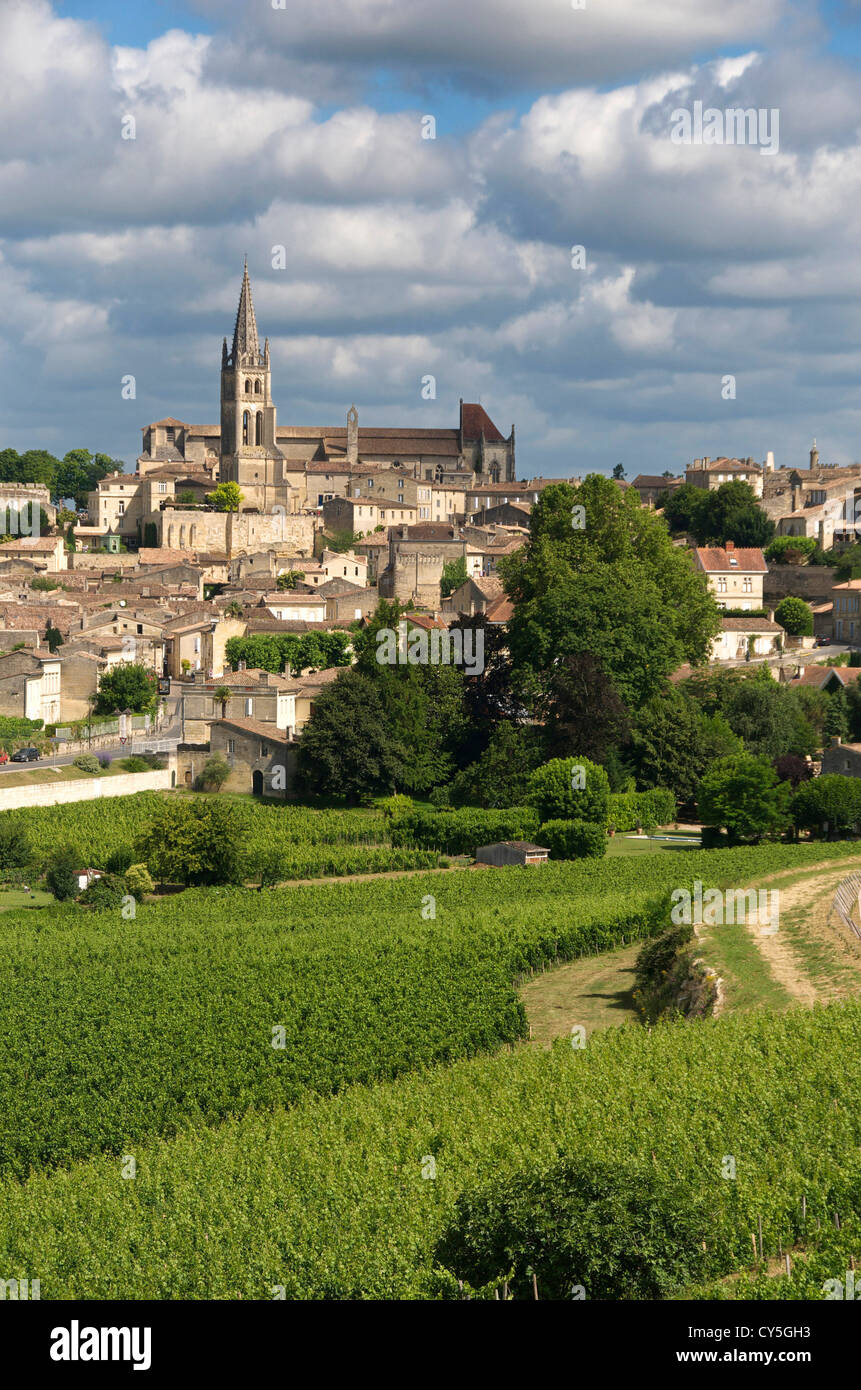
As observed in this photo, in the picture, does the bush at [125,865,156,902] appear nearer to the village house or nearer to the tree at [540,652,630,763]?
the tree at [540,652,630,763]

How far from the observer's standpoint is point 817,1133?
1838cm

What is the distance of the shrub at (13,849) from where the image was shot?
4025 centimetres

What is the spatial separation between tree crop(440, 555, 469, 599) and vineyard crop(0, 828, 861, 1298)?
4940 centimetres

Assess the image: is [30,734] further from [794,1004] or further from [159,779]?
[794,1004]

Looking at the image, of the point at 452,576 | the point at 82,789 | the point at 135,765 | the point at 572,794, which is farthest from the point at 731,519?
the point at 82,789

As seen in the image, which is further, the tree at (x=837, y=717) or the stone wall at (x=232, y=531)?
the stone wall at (x=232, y=531)

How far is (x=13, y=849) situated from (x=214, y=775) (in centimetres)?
1045

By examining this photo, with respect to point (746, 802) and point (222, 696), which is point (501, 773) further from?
point (222, 696)

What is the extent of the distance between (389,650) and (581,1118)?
3475 cm

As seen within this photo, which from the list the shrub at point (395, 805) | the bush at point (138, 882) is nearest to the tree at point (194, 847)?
the bush at point (138, 882)

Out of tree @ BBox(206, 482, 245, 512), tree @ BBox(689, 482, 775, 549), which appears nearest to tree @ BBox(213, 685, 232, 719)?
tree @ BBox(689, 482, 775, 549)

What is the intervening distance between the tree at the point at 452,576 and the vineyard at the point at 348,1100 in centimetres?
4940

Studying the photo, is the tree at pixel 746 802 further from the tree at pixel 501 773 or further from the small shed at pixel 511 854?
the tree at pixel 501 773
